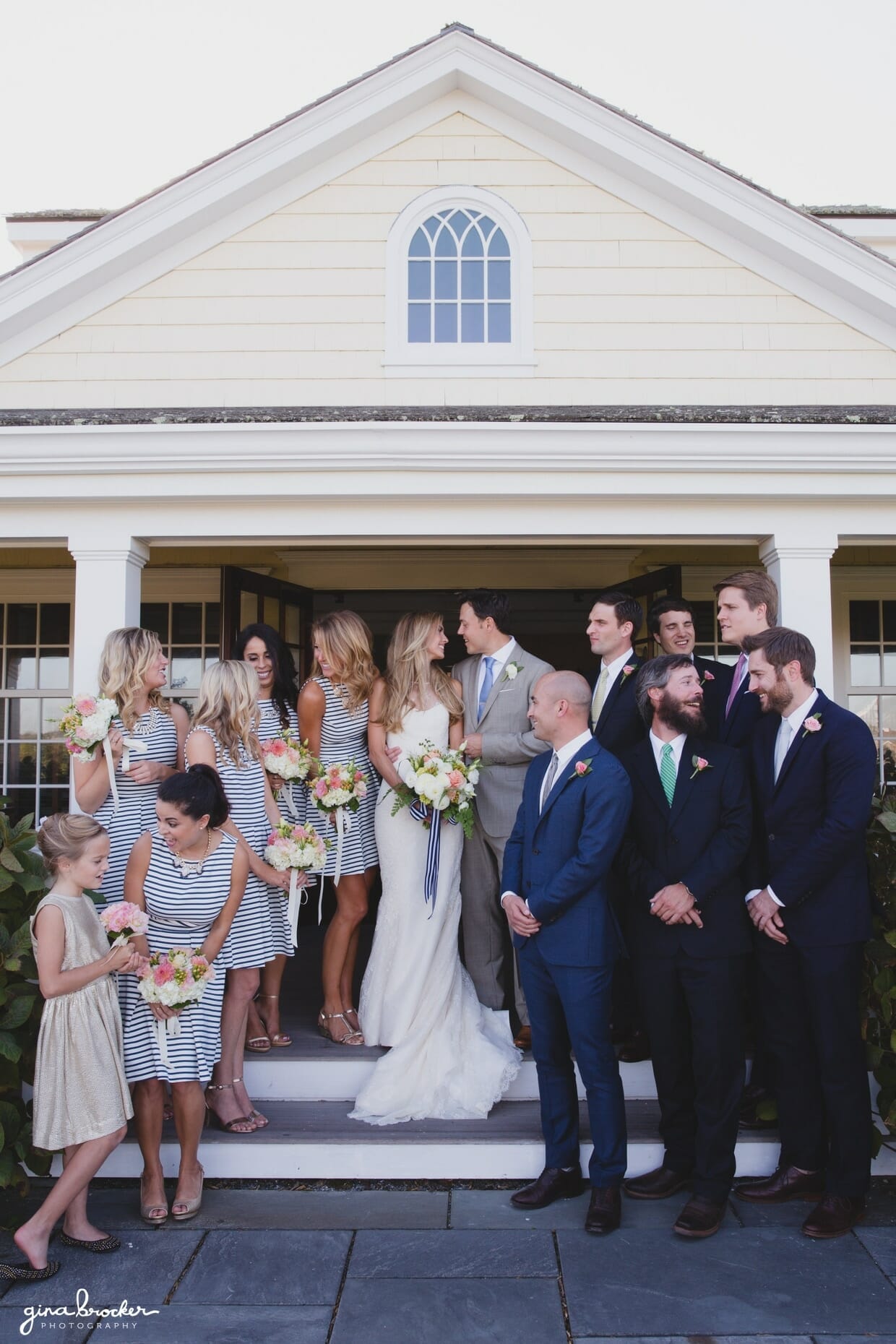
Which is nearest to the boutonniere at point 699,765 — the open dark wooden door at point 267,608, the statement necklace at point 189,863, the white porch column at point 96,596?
the statement necklace at point 189,863

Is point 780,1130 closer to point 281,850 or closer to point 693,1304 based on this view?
point 693,1304

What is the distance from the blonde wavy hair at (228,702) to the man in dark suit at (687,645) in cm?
191

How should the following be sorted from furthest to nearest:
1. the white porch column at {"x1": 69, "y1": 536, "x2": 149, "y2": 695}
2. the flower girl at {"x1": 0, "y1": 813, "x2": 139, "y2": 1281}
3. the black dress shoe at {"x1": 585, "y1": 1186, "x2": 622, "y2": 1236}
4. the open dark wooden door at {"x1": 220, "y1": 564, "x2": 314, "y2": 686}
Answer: the open dark wooden door at {"x1": 220, "y1": 564, "x2": 314, "y2": 686}
the white porch column at {"x1": 69, "y1": 536, "x2": 149, "y2": 695}
the black dress shoe at {"x1": 585, "y1": 1186, "x2": 622, "y2": 1236}
the flower girl at {"x1": 0, "y1": 813, "x2": 139, "y2": 1281}

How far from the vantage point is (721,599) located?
4.58 metres

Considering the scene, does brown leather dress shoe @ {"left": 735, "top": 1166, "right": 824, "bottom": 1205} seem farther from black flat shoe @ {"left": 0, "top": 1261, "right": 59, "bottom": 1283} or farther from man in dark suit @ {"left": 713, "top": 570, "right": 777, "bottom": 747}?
black flat shoe @ {"left": 0, "top": 1261, "right": 59, "bottom": 1283}

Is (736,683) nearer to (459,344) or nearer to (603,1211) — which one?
(603,1211)

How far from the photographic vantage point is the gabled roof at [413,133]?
6.03 metres

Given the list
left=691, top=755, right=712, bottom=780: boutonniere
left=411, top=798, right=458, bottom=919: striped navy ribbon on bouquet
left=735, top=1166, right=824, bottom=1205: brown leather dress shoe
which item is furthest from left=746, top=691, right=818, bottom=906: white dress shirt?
left=411, top=798, right=458, bottom=919: striped navy ribbon on bouquet

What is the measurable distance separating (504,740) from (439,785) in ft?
1.77

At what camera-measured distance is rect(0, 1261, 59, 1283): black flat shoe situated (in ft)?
11.2

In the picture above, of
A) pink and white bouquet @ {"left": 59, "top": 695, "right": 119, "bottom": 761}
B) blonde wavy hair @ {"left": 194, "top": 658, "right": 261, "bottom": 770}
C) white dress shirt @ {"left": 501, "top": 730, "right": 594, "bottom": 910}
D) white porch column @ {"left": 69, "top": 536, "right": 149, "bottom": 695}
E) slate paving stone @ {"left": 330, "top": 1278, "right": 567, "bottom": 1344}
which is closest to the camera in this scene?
slate paving stone @ {"left": 330, "top": 1278, "right": 567, "bottom": 1344}

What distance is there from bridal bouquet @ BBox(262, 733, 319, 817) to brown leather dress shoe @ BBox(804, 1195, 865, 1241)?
2728mm

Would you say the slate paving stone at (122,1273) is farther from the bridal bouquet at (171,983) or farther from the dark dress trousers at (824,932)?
the dark dress trousers at (824,932)

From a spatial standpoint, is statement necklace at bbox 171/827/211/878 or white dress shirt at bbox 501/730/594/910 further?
statement necklace at bbox 171/827/211/878
